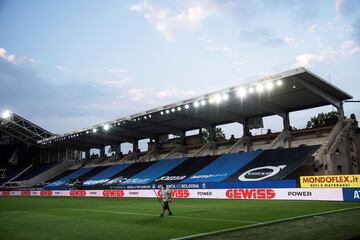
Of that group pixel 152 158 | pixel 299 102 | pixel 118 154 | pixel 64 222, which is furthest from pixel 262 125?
pixel 64 222

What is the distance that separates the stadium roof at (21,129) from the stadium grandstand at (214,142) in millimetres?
184

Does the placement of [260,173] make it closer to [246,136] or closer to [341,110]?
[341,110]

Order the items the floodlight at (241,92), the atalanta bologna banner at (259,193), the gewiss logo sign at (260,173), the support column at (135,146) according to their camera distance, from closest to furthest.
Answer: the atalanta bologna banner at (259,193) < the gewiss logo sign at (260,173) < the floodlight at (241,92) < the support column at (135,146)

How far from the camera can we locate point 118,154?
74250 mm

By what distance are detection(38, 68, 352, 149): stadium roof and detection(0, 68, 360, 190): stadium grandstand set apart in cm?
11

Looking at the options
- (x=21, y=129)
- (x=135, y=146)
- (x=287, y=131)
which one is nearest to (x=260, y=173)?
(x=287, y=131)

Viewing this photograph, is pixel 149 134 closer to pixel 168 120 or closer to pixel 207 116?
pixel 168 120

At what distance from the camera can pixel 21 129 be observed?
75500 mm

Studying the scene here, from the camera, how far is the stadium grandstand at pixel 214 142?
3950 centimetres

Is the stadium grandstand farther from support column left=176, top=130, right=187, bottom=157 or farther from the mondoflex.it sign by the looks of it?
the mondoflex.it sign

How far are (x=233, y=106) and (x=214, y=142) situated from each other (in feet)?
31.5

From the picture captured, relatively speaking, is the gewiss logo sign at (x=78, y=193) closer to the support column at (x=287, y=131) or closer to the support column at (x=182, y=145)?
the support column at (x=182, y=145)

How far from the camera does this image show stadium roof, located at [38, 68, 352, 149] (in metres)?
39.1

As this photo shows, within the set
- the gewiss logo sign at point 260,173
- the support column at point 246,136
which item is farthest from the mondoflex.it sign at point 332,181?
the support column at point 246,136
